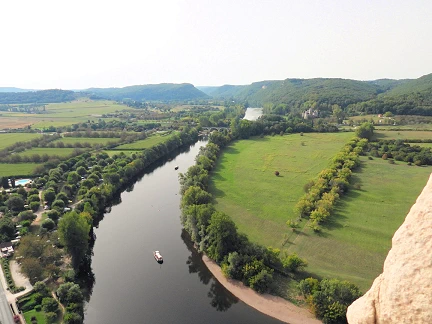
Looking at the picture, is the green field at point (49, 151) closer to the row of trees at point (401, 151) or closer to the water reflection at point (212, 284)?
the water reflection at point (212, 284)

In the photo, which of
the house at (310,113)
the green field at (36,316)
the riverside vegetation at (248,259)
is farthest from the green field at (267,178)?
the house at (310,113)

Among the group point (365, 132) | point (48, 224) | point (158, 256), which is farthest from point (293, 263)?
point (365, 132)

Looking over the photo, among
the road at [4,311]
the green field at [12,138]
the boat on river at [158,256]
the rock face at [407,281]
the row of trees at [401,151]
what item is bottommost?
the boat on river at [158,256]

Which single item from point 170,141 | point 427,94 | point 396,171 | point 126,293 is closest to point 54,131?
point 170,141

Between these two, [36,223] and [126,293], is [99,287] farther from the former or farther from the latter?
[36,223]

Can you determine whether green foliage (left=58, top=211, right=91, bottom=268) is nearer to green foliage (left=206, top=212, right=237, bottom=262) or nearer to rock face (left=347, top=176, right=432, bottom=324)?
green foliage (left=206, top=212, right=237, bottom=262)
